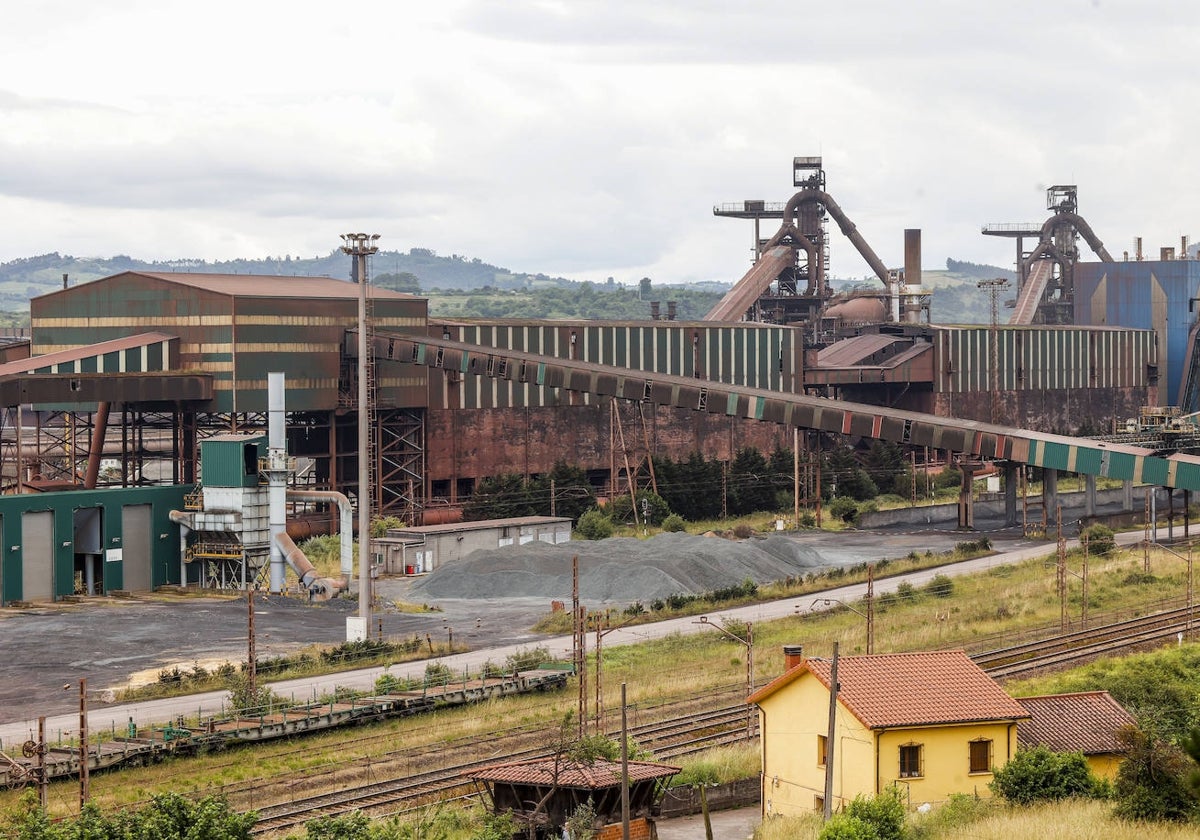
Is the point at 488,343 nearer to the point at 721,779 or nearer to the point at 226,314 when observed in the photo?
the point at 226,314

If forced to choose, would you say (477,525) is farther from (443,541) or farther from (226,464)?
(226,464)

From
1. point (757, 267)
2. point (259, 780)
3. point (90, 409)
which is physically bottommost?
point (259, 780)

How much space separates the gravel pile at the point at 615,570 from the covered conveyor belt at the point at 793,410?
7525 mm

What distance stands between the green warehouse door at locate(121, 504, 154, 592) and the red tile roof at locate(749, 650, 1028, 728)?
1306 inches

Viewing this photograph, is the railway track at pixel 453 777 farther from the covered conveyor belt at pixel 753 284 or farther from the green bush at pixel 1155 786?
the covered conveyor belt at pixel 753 284

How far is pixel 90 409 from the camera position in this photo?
6612cm

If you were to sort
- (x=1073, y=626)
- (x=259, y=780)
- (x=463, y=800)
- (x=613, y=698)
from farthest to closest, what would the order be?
(x=1073, y=626) → (x=613, y=698) → (x=259, y=780) → (x=463, y=800)

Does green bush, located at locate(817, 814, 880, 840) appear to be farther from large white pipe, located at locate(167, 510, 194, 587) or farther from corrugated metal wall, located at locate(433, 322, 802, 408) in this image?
corrugated metal wall, located at locate(433, 322, 802, 408)

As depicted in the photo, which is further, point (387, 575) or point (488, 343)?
point (488, 343)

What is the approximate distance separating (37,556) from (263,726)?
20.6 m

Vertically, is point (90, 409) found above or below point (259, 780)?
above

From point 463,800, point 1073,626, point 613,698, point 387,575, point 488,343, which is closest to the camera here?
point 463,800

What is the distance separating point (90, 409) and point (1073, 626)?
38035 mm

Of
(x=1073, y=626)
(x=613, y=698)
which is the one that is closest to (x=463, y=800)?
(x=613, y=698)
